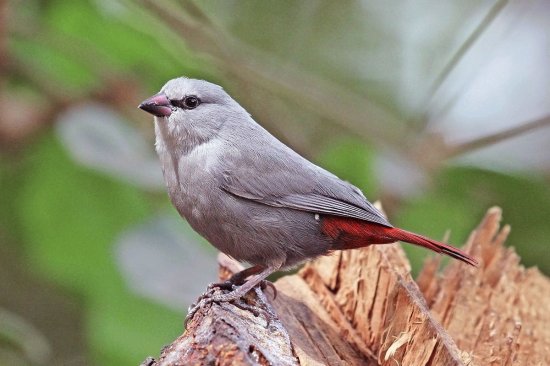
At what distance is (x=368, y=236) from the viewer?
292 cm

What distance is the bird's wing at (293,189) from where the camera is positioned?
115 inches

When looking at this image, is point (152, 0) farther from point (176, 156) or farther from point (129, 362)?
point (129, 362)

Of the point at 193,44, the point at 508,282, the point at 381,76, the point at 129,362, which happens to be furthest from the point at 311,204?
the point at 381,76

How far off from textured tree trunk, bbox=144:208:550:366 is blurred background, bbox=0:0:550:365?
68 centimetres

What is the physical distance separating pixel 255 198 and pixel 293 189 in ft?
0.48

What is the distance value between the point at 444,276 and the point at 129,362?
154cm

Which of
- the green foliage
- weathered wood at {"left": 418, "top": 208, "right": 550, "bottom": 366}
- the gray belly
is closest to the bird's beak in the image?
the gray belly

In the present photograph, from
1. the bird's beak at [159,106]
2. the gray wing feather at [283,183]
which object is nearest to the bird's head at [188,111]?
the bird's beak at [159,106]

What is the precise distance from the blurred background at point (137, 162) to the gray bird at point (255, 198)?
2.59 feet

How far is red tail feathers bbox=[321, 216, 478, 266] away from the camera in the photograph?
2834 mm

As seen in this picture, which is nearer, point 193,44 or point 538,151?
point 193,44

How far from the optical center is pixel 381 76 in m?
6.25

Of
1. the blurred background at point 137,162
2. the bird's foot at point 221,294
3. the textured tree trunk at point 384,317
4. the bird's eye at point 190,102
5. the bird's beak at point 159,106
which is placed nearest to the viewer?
the textured tree trunk at point 384,317

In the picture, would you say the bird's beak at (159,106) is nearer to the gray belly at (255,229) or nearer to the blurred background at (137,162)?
the gray belly at (255,229)
